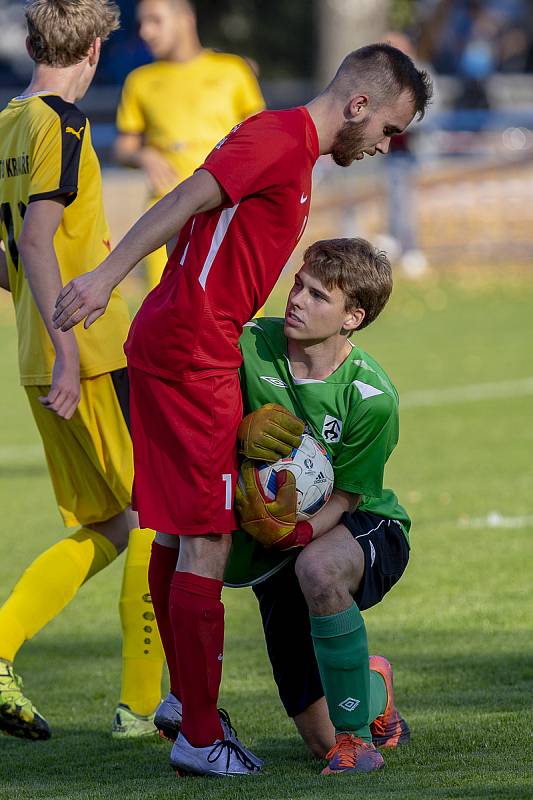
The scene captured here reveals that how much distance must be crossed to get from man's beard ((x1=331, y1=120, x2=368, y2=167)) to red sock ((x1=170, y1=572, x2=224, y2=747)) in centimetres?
124

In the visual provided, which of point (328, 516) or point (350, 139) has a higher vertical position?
point (350, 139)

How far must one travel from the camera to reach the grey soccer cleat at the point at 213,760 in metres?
4.02

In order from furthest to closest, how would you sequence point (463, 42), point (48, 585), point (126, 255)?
1. point (463, 42)
2. point (48, 585)
3. point (126, 255)

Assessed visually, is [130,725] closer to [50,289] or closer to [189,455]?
[189,455]

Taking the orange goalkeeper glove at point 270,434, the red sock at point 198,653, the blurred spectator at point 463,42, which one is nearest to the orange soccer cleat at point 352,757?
the red sock at point 198,653

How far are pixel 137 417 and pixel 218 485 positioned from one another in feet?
1.03

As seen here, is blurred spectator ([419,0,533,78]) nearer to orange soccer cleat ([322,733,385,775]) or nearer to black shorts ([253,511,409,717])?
black shorts ([253,511,409,717])

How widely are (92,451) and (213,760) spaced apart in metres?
1.27

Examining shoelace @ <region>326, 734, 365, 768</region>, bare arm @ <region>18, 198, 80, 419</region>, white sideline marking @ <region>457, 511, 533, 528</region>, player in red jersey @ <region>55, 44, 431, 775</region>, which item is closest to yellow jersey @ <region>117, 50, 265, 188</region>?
white sideline marking @ <region>457, 511, 533, 528</region>

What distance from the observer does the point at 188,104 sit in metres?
8.95

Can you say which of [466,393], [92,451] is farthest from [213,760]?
[466,393]

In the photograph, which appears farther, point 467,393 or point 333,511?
point 467,393

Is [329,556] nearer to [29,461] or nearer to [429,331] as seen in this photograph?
[29,461]

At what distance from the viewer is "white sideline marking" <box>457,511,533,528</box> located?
7.51m
